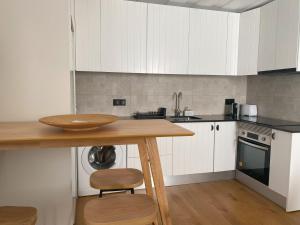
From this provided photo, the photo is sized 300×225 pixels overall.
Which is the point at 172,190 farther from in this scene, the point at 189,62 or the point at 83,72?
the point at 83,72

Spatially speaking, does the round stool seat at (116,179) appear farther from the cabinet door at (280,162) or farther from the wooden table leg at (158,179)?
the cabinet door at (280,162)

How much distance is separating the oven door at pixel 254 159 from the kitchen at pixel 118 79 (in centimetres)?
27

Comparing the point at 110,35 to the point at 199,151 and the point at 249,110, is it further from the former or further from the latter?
the point at 249,110

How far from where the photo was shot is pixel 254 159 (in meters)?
2.91

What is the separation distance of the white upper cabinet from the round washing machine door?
2.16m

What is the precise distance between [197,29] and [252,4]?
2.83 feet

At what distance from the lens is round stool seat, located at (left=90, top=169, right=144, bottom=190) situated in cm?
152

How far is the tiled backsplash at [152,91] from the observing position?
321 cm

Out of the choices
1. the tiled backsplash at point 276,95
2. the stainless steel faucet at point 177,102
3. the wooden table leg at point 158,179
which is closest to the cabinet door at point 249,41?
the tiled backsplash at point 276,95

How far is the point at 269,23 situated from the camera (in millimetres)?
2986

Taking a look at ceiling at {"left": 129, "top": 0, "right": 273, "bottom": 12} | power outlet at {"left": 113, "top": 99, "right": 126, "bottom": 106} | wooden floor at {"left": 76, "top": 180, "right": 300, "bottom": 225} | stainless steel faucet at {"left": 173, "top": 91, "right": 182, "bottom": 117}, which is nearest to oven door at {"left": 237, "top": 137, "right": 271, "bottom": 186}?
wooden floor at {"left": 76, "top": 180, "right": 300, "bottom": 225}

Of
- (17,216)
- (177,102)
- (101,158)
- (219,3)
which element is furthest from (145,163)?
(219,3)

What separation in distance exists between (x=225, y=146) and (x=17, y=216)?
2653 millimetres

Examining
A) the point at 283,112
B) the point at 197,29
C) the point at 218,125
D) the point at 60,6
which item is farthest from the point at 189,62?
the point at 60,6
